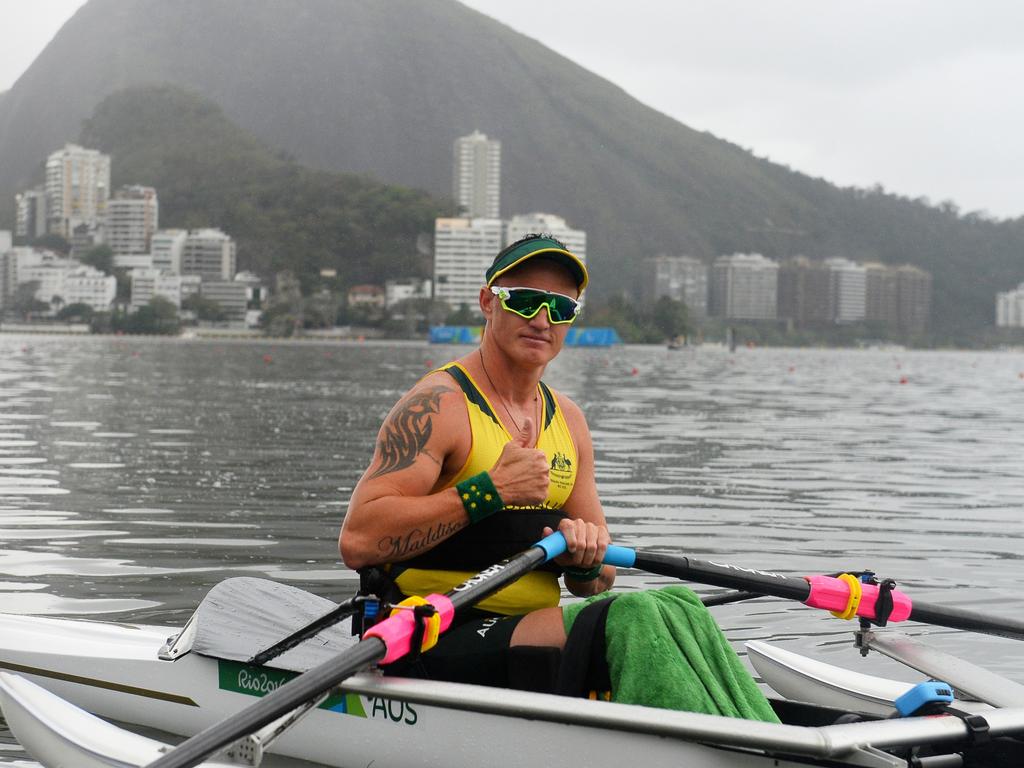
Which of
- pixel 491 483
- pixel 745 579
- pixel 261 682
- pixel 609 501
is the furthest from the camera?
pixel 609 501

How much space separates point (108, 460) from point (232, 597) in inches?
453

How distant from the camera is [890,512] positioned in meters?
13.3

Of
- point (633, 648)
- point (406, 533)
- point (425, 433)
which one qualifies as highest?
point (425, 433)

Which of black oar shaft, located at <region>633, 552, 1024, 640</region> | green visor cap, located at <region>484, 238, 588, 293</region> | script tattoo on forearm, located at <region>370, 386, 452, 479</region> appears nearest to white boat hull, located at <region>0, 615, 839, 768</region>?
script tattoo on forearm, located at <region>370, 386, 452, 479</region>

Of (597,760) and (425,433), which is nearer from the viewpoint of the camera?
(597,760)

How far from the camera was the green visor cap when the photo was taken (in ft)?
15.0

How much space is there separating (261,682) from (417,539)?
105cm

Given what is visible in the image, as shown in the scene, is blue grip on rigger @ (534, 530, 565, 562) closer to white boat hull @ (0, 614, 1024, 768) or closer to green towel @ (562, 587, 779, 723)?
green towel @ (562, 587, 779, 723)

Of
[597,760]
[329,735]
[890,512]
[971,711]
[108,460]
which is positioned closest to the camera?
[597,760]

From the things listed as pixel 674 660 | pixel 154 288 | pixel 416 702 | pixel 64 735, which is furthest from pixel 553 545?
pixel 154 288

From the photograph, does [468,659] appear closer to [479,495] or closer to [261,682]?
[479,495]

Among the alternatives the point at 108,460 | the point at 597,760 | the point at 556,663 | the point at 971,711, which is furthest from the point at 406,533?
the point at 108,460

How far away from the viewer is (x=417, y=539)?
171 inches

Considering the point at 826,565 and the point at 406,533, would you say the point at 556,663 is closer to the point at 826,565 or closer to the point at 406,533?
the point at 406,533
